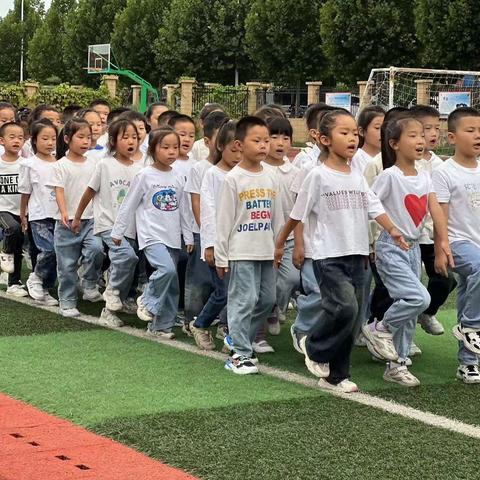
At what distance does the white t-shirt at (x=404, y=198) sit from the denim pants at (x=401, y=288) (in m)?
0.12

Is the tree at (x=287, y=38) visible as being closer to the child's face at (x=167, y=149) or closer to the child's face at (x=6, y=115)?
the child's face at (x=6, y=115)

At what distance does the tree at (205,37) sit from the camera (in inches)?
2052

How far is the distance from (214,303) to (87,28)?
56760 mm

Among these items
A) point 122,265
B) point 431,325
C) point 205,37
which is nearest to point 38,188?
point 122,265

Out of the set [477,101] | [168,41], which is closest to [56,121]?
[477,101]

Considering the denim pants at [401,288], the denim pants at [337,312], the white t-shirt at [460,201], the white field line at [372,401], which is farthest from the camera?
the white t-shirt at [460,201]

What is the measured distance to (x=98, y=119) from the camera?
1029cm

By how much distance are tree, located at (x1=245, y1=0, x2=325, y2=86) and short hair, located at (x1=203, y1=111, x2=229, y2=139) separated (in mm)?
38520

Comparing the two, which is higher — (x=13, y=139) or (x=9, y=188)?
(x=13, y=139)

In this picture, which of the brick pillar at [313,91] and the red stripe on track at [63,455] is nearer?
the red stripe on track at [63,455]

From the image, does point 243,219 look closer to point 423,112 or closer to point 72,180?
point 423,112

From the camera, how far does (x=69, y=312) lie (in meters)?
9.02

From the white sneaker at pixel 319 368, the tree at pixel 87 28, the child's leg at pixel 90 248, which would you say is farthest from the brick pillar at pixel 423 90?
the tree at pixel 87 28

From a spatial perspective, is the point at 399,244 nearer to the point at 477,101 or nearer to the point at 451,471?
the point at 451,471
